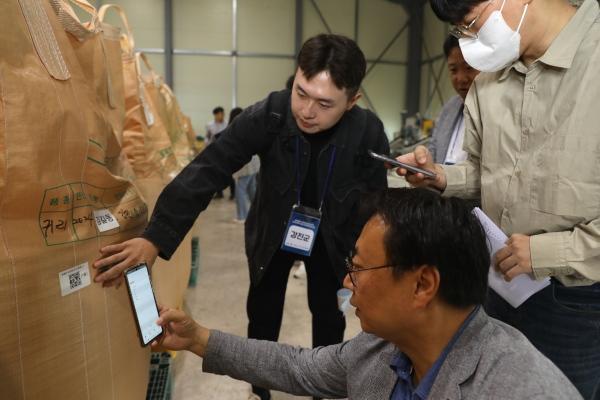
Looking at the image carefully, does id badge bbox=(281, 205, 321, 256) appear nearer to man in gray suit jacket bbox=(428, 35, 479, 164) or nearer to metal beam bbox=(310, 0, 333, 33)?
man in gray suit jacket bbox=(428, 35, 479, 164)

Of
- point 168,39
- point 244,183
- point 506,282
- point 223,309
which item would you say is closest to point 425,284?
point 506,282

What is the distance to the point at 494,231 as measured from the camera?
107 cm

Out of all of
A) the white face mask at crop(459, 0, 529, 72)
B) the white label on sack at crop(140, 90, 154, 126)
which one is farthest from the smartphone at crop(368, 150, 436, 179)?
the white label on sack at crop(140, 90, 154, 126)

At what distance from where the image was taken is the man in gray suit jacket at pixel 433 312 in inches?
27.9

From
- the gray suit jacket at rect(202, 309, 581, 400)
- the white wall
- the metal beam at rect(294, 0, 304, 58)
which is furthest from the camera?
the metal beam at rect(294, 0, 304, 58)

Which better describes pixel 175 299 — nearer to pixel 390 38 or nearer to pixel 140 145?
pixel 140 145

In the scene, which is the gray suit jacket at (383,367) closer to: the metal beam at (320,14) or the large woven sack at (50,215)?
the large woven sack at (50,215)

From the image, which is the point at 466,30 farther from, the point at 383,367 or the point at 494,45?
the point at 383,367

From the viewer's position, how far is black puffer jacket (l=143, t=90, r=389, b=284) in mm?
1429

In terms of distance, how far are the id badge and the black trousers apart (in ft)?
0.29

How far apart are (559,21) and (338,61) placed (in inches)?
21.9

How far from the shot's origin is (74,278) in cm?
103

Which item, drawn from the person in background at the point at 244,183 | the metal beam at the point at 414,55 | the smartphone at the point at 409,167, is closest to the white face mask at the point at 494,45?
the smartphone at the point at 409,167

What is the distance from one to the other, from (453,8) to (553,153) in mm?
402
